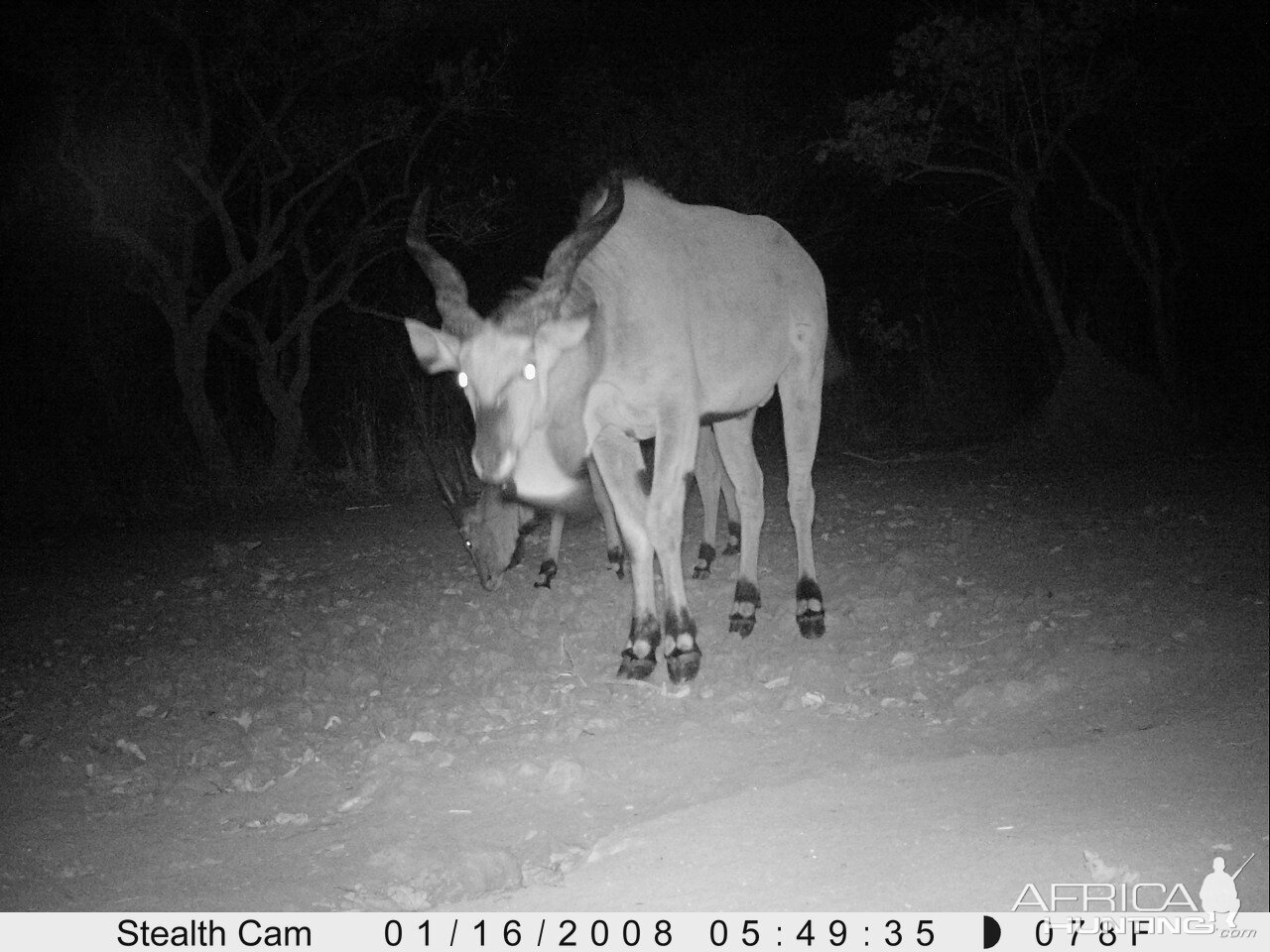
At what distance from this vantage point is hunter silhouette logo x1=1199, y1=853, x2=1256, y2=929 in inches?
119

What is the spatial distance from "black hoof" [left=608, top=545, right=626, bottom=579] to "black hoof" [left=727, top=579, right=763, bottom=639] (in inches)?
57.2

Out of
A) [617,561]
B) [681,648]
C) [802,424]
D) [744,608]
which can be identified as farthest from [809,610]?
[617,561]

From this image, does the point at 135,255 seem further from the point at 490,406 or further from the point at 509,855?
the point at 509,855

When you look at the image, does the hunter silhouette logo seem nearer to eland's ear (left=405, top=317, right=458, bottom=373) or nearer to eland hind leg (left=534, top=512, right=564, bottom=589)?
eland's ear (left=405, top=317, right=458, bottom=373)

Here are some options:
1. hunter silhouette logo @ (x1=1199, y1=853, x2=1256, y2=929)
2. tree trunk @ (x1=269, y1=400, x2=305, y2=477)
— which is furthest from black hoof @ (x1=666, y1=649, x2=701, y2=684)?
tree trunk @ (x1=269, y1=400, x2=305, y2=477)

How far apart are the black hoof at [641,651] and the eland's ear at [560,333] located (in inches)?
60.6

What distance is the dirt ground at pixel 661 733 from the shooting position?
3652 mm

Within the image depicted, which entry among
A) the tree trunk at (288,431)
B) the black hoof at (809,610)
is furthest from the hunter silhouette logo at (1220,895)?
the tree trunk at (288,431)

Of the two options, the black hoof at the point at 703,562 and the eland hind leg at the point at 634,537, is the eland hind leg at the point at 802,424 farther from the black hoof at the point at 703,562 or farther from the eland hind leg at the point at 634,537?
the eland hind leg at the point at 634,537

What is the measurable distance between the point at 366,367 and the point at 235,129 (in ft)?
14.5

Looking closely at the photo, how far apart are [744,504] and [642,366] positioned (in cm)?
167

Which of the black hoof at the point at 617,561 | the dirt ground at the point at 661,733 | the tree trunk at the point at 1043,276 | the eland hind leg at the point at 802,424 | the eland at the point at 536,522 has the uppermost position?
the tree trunk at the point at 1043,276

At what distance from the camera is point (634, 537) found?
6141 millimetres

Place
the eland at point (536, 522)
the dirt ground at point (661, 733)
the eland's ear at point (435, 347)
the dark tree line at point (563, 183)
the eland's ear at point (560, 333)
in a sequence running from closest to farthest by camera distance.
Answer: the dirt ground at point (661, 733), the eland's ear at point (560, 333), the eland's ear at point (435, 347), the eland at point (536, 522), the dark tree line at point (563, 183)
